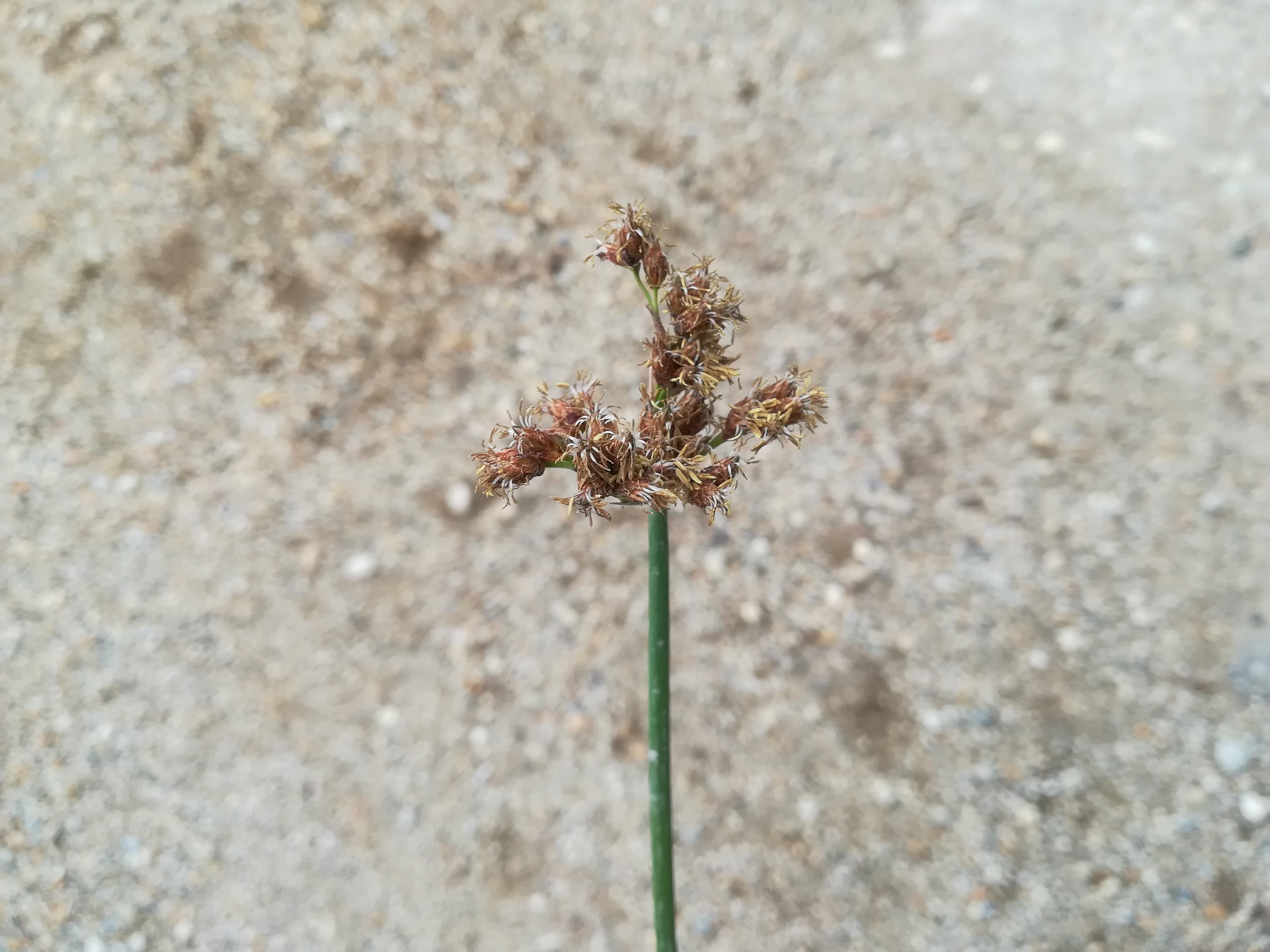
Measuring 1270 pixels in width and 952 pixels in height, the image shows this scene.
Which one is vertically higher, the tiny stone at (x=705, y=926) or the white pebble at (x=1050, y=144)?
the white pebble at (x=1050, y=144)

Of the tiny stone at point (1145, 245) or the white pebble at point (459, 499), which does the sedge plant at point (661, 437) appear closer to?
the white pebble at point (459, 499)

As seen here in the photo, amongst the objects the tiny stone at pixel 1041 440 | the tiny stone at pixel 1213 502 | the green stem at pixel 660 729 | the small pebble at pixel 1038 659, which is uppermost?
the tiny stone at pixel 1041 440

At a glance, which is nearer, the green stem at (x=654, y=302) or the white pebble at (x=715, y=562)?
the green stem at (x=654, y=302)

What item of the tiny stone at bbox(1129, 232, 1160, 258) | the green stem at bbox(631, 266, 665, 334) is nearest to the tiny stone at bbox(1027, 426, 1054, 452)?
the tiny stone at bbox(1129, 232, 1160, 258)

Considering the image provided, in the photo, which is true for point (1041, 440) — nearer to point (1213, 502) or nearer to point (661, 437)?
point (1213, 502)

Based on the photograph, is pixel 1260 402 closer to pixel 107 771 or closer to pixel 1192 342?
pixel 1192 342

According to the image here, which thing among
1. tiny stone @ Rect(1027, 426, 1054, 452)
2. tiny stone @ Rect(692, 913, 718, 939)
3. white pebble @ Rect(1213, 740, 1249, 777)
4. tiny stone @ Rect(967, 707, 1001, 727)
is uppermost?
tiny stone @ Rect(1027, 426, 1054, 452)

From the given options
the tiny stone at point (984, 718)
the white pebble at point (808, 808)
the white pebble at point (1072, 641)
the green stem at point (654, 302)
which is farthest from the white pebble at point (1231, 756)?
the green stem at point (654, 302)

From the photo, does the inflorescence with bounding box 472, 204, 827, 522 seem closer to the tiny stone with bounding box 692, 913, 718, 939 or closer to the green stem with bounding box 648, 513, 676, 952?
the green stem with bounding box 648, 513, 676, 952
